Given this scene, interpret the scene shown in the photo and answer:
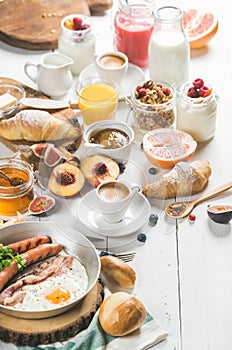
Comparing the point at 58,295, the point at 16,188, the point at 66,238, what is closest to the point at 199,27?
the point at 16,188

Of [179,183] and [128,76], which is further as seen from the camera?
[128,76]

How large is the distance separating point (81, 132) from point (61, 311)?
0.91 metres

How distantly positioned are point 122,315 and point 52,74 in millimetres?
1315

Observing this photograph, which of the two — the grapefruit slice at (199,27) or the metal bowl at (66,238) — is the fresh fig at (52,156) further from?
the grapefruit slice at (199,27)

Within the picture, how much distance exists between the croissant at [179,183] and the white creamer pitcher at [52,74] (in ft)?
2.38

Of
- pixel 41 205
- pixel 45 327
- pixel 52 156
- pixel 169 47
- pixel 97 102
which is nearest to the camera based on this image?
pixel 45 327

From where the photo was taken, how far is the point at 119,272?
2529 mm

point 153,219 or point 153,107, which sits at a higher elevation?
point 153,107

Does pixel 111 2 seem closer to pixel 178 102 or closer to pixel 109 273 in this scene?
pixel 178 102

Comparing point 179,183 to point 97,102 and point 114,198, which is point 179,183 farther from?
point 97,102

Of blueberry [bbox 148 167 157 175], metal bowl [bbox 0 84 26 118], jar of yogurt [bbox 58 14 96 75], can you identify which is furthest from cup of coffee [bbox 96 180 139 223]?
jar of yogurt [bbox 58 14 96 75]

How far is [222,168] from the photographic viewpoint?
3.03m

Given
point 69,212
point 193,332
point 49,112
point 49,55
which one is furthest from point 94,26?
point 193,332

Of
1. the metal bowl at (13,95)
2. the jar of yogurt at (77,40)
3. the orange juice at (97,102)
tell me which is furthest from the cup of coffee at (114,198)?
the jar of yogurt at (77,40)
